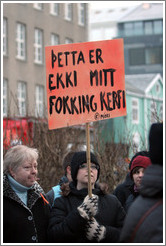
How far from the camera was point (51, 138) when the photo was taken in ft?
58.2

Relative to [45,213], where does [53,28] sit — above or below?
above

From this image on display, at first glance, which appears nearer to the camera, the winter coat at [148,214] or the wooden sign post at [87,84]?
the winter coat at [148,214]

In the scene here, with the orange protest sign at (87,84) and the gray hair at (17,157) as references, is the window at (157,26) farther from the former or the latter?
the gray hair at (17,157)

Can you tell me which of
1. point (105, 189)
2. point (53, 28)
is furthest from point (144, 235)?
point (53, 28)

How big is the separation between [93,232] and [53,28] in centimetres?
4109

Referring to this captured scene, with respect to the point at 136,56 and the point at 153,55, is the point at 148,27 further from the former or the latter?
the point at 136,56

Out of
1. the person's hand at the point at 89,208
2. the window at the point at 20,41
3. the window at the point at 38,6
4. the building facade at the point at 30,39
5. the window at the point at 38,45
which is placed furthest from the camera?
the window at the point at 38,45

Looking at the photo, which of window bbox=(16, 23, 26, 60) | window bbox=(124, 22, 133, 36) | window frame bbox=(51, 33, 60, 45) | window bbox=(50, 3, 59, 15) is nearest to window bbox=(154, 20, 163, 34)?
window bbox=(124, 22, 133, 36)

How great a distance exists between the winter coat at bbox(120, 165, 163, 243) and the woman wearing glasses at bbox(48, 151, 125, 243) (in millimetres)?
1131

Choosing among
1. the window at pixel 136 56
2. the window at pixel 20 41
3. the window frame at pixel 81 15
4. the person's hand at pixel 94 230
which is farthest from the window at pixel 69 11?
the person's hand at pixel 94 230

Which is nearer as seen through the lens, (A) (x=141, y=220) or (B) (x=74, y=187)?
(A) (x=141, y=220)

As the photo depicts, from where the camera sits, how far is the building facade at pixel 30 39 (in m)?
41.0

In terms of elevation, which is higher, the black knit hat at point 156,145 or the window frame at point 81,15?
the window frame at point 81,15

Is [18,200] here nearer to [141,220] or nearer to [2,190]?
[2,190]
